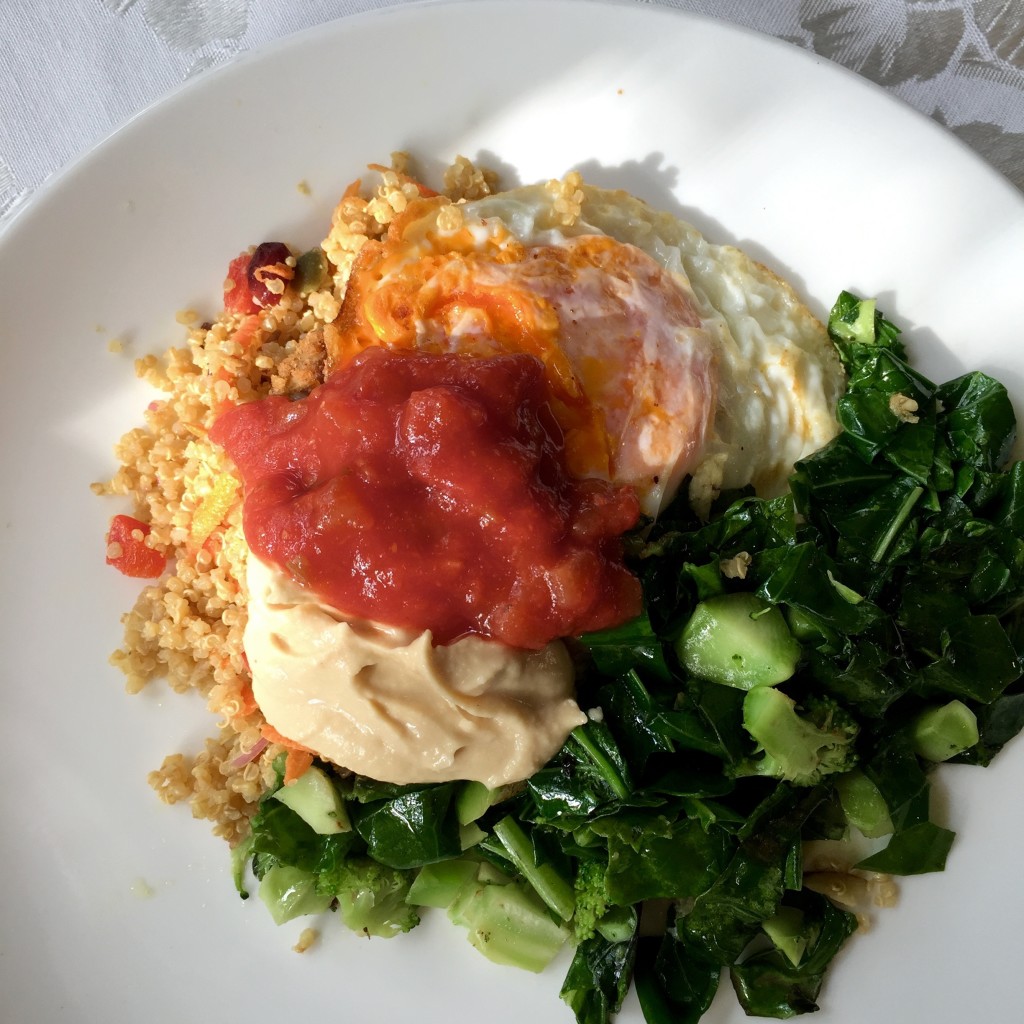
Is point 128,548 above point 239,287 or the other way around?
the other way around

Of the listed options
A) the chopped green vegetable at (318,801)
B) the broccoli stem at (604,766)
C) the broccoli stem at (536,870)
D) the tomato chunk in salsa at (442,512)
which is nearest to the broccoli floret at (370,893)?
the chopped green vegetable at (318,801)

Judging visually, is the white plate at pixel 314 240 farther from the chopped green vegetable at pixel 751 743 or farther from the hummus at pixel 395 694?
the hummus at pixel 395 694

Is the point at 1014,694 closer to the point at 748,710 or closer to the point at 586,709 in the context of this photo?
the point at 748,710

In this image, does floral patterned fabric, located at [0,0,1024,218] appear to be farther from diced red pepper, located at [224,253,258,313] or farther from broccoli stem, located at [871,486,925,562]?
broccoli stem, located at [871,486,925,562]

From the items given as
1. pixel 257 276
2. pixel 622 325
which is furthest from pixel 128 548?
pixel 622 325

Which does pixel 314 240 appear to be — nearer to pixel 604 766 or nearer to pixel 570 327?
pixel 570 327

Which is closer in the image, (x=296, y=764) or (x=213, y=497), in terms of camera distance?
(x=296, y=764)
